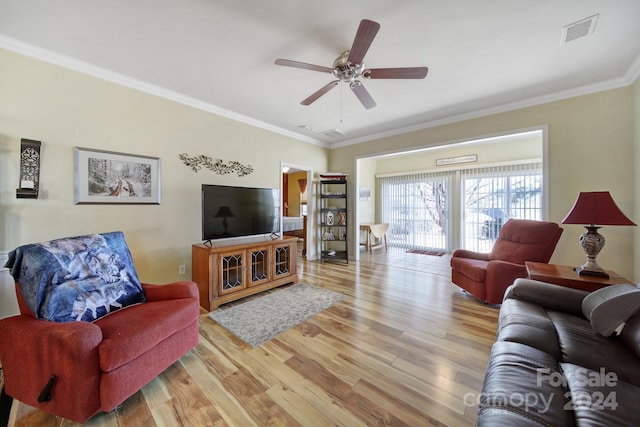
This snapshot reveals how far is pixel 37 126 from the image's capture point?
7.18 feet

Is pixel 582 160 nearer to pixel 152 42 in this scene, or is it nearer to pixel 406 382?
pixel 406 382

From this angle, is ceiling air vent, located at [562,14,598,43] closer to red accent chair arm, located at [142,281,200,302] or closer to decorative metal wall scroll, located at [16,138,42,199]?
red accent chair arm, located at [142,281,200,302]

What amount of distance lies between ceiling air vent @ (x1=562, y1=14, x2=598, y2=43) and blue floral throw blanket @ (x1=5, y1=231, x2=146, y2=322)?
13.8 ft

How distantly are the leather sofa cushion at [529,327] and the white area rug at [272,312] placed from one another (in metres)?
1.74

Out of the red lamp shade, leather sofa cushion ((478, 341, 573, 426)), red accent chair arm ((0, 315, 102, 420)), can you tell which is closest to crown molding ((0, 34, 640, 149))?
the red lamp shade

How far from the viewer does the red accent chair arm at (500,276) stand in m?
2.59

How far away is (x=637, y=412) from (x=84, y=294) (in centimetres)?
281

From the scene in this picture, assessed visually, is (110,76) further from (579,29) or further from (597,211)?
(597,211)

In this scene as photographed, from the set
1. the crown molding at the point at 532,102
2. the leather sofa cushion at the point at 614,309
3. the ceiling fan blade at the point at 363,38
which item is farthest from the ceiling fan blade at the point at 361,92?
the leather sofa cushion at the point at 614,309

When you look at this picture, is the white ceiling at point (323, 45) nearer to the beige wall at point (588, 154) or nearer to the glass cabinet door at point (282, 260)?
the beige wall at point (588, 154)

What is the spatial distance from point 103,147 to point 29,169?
1.97 ft

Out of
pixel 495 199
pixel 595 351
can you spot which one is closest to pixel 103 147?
pixel 595 351

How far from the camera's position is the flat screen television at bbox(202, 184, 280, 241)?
9.66 ft

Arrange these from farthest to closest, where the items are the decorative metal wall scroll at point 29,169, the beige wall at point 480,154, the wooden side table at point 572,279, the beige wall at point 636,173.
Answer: the beige wall at point 480,154 → the beige wall at point 636,173 → the decorative metal wall scroll at point 29,169 → the wooden side table at point 572,279
